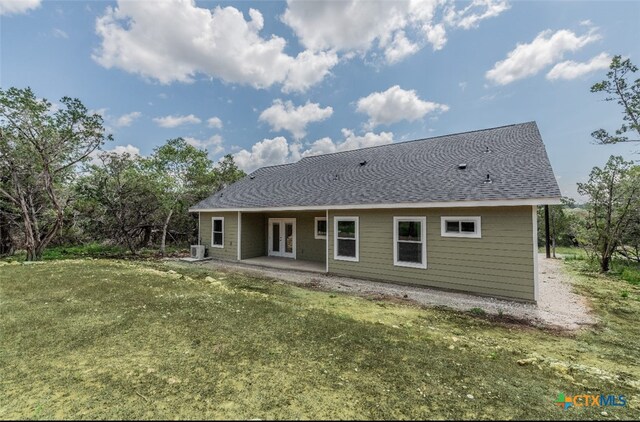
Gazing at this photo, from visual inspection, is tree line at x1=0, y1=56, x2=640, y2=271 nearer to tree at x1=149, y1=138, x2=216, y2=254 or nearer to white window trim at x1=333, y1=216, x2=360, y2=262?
tree at x1=149, y1=138, x2=216, y2=254

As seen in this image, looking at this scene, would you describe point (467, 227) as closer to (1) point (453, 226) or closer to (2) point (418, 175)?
(1) point (453, 226)

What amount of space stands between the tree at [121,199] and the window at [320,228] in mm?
8202

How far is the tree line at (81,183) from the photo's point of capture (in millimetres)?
10000

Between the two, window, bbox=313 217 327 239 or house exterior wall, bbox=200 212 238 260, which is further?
house exterior wall, bbox=200 212 238 260

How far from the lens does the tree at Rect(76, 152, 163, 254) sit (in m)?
12.9

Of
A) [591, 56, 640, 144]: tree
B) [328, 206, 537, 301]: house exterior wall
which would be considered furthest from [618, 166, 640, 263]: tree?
[328, 206, 537, 301]: house exterior wall

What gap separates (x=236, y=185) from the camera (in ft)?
48.9

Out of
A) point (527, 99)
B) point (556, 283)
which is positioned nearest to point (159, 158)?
point (556, 283)

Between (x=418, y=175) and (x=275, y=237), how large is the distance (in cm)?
723

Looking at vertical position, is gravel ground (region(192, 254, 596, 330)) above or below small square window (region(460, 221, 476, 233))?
below

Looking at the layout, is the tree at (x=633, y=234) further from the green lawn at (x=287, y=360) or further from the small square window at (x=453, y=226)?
the small square window at (x=453, y=226)

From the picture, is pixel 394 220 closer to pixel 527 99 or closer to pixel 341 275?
pixel 341 275

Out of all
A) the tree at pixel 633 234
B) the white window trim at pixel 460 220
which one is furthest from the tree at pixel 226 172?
the tree at pixel 633 234

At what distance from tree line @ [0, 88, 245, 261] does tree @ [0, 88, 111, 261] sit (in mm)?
26
